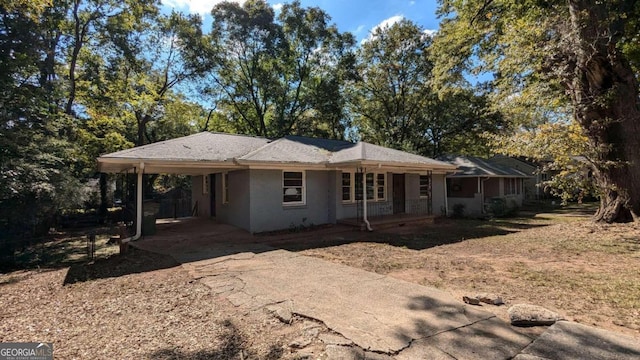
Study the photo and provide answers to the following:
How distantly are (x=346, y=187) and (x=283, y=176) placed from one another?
3.09 m

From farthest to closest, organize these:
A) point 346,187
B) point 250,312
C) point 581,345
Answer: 1. point 346,187
2. point 250,312
3. point 581,345

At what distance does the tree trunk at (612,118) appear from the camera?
9711 mm

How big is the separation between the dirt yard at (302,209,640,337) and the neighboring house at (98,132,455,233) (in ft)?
8.87

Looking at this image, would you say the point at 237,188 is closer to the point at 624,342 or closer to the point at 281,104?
the point at 624,342

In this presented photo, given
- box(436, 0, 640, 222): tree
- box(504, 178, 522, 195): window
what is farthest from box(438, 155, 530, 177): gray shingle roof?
box(436, 0, 640, 222): tree

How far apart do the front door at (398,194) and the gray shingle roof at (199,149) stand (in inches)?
264

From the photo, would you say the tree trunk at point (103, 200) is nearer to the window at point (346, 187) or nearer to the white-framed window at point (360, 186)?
the window at point (346, 187)

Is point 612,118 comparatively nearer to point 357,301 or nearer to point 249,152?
point 357,301

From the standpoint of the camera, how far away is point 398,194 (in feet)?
50.9

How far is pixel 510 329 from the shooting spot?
Answer: 3.68 m

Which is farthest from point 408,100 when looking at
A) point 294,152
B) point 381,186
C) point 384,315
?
point 384,315

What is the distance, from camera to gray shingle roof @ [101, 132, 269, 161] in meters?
9.54

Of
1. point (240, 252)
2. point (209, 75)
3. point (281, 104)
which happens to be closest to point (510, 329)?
point (240, 252)

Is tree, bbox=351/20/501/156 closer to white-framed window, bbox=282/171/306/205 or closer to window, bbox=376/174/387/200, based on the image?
window, bbox=376/174/387/200
